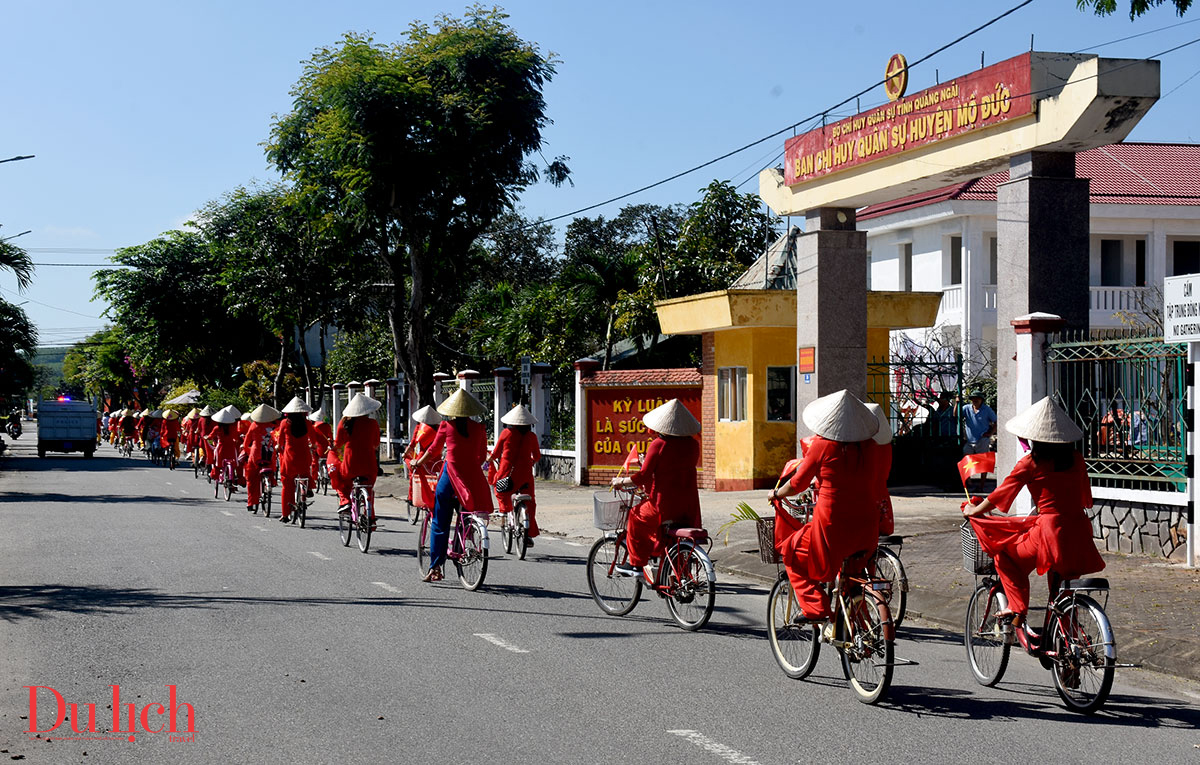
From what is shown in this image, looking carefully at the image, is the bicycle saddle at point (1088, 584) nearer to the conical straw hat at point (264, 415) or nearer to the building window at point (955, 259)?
the conical straw hat at point (264, 415)

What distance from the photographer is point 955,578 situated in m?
11.6

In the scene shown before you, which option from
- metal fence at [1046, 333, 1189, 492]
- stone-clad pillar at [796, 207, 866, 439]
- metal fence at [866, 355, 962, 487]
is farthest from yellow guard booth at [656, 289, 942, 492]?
metal fence at [1046, 333, 1189, 492]

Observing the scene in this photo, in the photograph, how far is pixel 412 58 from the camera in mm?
30047

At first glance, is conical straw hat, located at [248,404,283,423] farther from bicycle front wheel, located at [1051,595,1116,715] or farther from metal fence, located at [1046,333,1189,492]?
bicycle front wheel, located at [1051,595,1116,715]

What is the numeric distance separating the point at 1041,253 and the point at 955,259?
64.2 feet

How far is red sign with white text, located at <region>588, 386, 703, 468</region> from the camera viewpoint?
79.9 ft

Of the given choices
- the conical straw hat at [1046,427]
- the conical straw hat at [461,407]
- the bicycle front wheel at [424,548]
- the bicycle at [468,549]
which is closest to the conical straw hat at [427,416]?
the bicycle front wheel at [424,548]

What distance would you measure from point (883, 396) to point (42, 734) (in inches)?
669

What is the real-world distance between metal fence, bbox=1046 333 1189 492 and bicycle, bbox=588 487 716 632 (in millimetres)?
5400

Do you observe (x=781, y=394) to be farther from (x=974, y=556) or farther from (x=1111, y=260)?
(x=1111, y=260)

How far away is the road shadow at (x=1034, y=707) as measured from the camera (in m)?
6.78

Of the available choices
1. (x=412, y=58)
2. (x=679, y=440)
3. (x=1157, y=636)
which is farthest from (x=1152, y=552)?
(x=412, y=58)

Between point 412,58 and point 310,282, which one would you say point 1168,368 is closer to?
point 412,58

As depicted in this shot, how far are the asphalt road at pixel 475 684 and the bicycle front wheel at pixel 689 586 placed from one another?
194 millimetres
